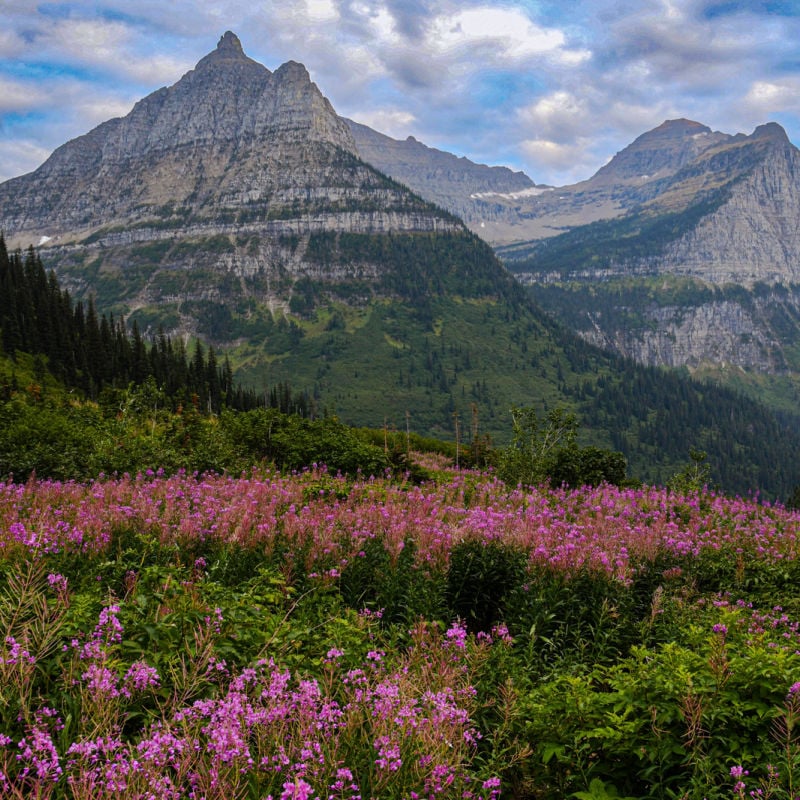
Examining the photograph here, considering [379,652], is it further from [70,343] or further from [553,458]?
[70,343]

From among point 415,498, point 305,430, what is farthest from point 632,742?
point 305,430

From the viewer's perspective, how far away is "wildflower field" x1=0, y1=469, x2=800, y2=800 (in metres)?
3.40

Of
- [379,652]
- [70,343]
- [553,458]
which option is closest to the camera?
[379,652]

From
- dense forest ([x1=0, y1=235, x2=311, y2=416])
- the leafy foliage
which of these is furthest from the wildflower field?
dense forest ([x1=0, y1=235, x2=311, y2=416])

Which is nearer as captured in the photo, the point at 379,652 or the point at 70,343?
the point at 379,652

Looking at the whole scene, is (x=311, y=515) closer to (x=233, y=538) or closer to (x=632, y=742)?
(x=233, y=538)

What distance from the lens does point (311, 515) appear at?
9.50m

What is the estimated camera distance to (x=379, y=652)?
17.6 ft

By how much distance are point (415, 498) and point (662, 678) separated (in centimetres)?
738

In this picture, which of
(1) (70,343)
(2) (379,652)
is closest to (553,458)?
(2) (379,652)

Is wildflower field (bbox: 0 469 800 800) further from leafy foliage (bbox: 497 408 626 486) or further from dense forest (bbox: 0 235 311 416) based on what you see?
dense forest (bbox: 0 235 311 416)

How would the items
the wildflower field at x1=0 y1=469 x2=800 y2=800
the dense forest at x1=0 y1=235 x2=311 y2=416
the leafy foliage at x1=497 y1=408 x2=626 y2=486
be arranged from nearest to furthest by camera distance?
the wildflower field at x1=0 y1=469 x2=800 y2=800 → the leafy foliage at x1=497 y1=408 x2=626 y2=486 → the dense forest at x1=0 y1=235 x2=311 y2=416

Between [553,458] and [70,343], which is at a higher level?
[553,458]

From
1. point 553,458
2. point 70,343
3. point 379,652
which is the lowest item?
point 70,343
